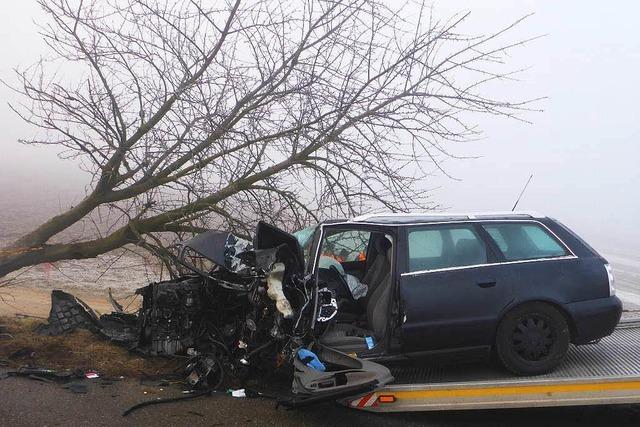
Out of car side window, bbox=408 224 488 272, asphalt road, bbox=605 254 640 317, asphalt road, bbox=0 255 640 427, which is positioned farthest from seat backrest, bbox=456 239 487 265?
asphalt road, bbox=605 254 640 317

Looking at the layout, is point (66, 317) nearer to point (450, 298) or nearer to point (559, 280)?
point (450, 298)

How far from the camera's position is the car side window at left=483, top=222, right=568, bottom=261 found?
4.90 metres

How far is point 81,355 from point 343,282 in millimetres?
2828

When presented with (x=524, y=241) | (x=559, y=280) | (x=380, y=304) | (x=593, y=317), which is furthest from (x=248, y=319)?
(x=593, y=317)

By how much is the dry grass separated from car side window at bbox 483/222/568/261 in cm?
345

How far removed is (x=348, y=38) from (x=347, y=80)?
578mm

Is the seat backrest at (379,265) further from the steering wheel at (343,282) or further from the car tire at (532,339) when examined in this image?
the car tire at (532,339)

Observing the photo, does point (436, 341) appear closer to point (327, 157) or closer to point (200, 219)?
point (327, 157)

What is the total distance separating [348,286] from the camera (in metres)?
5.49

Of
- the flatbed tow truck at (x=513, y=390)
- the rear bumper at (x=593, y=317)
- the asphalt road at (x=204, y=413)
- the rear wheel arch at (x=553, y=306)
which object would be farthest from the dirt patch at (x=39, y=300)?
the rear bumper at (x=593, y=317)

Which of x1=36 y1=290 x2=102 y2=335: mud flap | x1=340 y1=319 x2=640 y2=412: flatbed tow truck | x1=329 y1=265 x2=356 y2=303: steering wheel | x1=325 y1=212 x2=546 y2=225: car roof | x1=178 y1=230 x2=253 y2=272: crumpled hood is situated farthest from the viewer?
x1=36 y1=290 x2=102 y2=335: mud flap

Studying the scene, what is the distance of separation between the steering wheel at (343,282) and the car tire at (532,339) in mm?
1449

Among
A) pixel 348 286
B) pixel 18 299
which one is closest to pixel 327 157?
pixel 348 286

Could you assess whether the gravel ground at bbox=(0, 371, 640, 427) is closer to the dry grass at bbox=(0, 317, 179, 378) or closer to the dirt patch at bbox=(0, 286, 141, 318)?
the dry grass at bbox=(0, 317, 179, 378)
